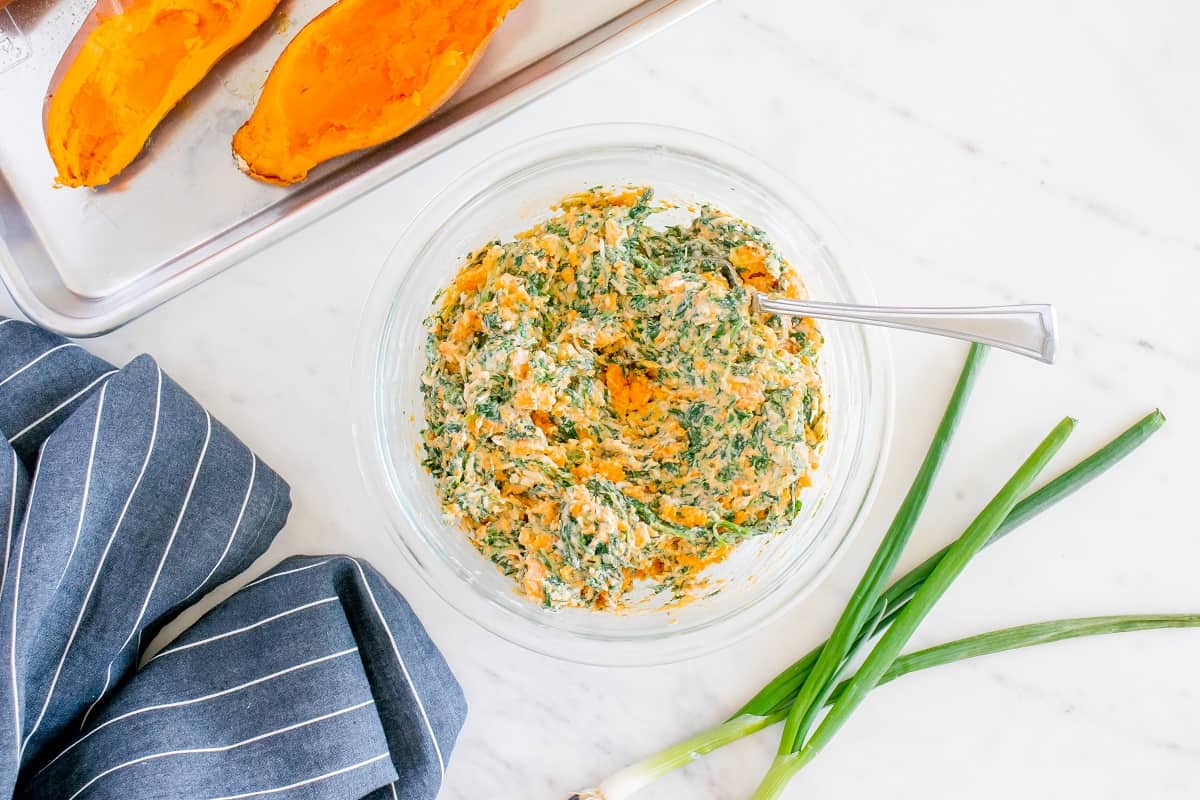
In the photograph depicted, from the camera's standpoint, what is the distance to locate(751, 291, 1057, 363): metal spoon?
1.11 metres

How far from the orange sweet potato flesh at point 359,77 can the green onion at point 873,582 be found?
895mm

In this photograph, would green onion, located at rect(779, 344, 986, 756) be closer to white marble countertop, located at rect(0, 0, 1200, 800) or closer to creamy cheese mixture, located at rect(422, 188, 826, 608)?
white marble countertop, located at rect(0, 0, 1200, 800)

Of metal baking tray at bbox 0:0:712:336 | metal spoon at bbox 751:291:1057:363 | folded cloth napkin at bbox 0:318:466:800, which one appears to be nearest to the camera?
metal spoon at bbox 751:291:1057:363

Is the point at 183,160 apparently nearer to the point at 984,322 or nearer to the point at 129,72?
the point at 129,72

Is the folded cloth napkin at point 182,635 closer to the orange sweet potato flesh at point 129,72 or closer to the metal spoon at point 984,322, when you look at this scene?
the orange sweet potato flesh at point 129,72

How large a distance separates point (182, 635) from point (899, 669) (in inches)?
43.1

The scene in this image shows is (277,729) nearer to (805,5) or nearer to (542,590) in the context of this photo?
(542,590)

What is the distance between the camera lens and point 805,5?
1.46m

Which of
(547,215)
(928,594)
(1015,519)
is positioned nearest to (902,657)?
(928,594)

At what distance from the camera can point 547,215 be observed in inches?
55.6

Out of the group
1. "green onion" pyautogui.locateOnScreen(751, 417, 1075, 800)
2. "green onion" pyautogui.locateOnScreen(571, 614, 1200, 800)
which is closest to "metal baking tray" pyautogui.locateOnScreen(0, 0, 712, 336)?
"green onion" pyautogui.locateOnScreen(751, 417, 1075, 800)

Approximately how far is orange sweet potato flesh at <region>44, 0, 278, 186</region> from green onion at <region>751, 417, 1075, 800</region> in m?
1.31

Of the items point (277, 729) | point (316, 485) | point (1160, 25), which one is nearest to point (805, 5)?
point (1160, 25)

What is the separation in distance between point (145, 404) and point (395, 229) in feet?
1.46
